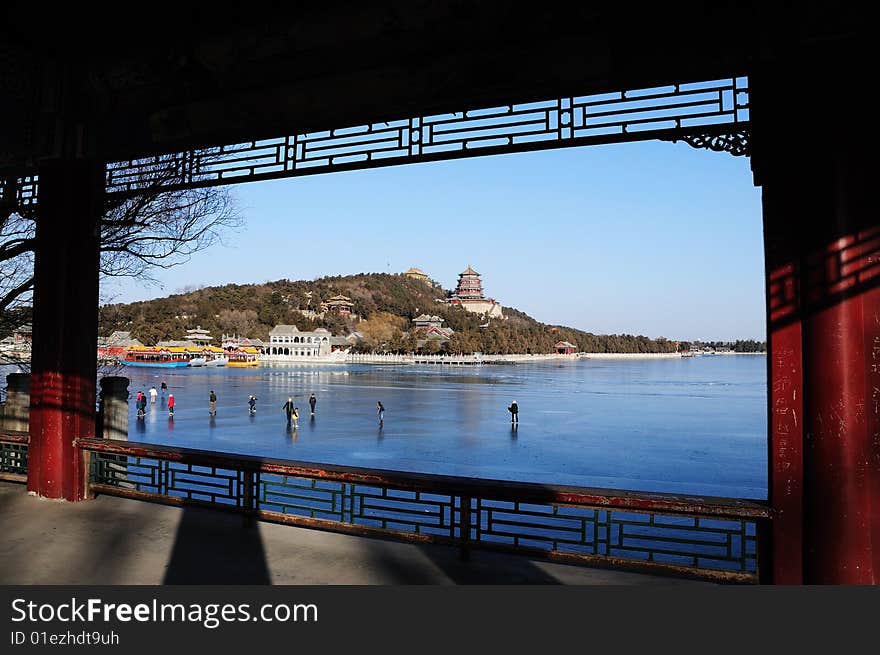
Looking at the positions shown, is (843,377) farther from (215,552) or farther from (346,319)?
(346,319)

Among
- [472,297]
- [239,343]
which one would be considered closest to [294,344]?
[239,343]

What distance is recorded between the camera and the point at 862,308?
2.86m

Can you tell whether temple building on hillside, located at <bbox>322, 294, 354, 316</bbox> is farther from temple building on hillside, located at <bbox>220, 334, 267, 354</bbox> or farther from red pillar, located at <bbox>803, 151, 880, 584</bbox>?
red pillar, located at <bbox>803, 151, 880, 584</bbox>

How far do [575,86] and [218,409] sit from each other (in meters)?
29.1

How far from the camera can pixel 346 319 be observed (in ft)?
351

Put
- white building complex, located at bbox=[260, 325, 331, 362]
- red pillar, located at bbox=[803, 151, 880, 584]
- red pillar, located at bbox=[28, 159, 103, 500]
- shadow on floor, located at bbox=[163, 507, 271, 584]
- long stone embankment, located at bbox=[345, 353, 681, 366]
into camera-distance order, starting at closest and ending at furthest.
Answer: red pillar, located at bbox=[803, 151, 880, 584] → shadow on floor, located at bbox=[163, 507, 271, 584] → red pillar, located at bbox=[28, 159, 103, 500] → white building complex, located at bbox=[260, 325, 331, 362] → long stone embankment, located at bbox=[345, 353, 681, 366]

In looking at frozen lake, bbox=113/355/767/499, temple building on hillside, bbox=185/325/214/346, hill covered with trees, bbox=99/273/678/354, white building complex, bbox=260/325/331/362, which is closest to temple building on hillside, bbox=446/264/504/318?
hill covered with trees, bbox=99/273/678/354

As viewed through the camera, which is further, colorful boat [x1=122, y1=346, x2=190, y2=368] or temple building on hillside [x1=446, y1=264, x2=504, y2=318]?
temple building on hillside [x1=446, y1=264, x2=504, y2=318]

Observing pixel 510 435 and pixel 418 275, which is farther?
pixel 418 275

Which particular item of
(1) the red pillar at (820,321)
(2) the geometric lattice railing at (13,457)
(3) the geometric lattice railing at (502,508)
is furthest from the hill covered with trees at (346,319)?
(1) the red pillar at (820,321)

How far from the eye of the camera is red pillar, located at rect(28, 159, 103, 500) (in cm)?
515

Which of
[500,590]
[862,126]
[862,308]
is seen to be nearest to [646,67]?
[862,126]

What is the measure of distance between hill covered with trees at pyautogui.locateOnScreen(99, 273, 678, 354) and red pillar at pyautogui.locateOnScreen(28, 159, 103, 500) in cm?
8133

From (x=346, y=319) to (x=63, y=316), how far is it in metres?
103
